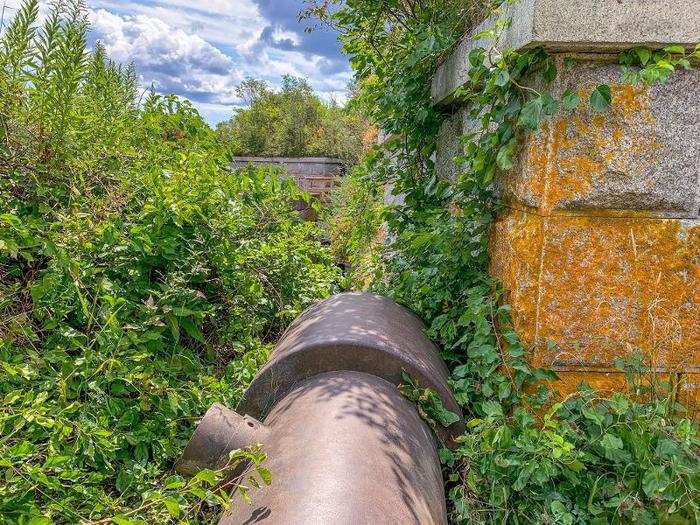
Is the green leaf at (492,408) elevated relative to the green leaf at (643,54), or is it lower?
lower

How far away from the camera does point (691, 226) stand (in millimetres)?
1917

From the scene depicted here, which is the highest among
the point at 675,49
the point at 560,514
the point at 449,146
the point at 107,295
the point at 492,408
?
the point at 675,49

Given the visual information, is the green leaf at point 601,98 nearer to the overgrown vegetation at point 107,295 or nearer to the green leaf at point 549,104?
the green leaf at point 549,104

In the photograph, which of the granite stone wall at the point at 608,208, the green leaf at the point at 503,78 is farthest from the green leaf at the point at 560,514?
the green leaf at the point at 503,78

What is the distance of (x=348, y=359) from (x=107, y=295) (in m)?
1.03

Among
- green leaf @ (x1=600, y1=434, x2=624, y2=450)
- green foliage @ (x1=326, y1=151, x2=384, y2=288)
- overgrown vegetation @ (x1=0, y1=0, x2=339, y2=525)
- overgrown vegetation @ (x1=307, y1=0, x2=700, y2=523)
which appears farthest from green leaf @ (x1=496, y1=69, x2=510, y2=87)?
green foliage @ (x1=326, y1=151, x2=384, y2=288)

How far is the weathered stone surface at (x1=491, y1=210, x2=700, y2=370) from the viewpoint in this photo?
1.93m

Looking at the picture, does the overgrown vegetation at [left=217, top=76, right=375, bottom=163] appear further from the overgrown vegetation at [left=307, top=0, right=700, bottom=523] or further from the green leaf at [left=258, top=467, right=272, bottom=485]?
the green leaf at [left=258, top=467, right=272, bottom=485]

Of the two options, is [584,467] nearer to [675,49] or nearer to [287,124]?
[675,49]

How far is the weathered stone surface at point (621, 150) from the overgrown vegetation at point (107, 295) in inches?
51.6

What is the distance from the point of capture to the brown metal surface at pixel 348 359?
1907mm

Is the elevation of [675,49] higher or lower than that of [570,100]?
higher

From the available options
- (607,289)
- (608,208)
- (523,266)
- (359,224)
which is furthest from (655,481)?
(359,224)

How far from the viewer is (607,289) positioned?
6.43 ft
